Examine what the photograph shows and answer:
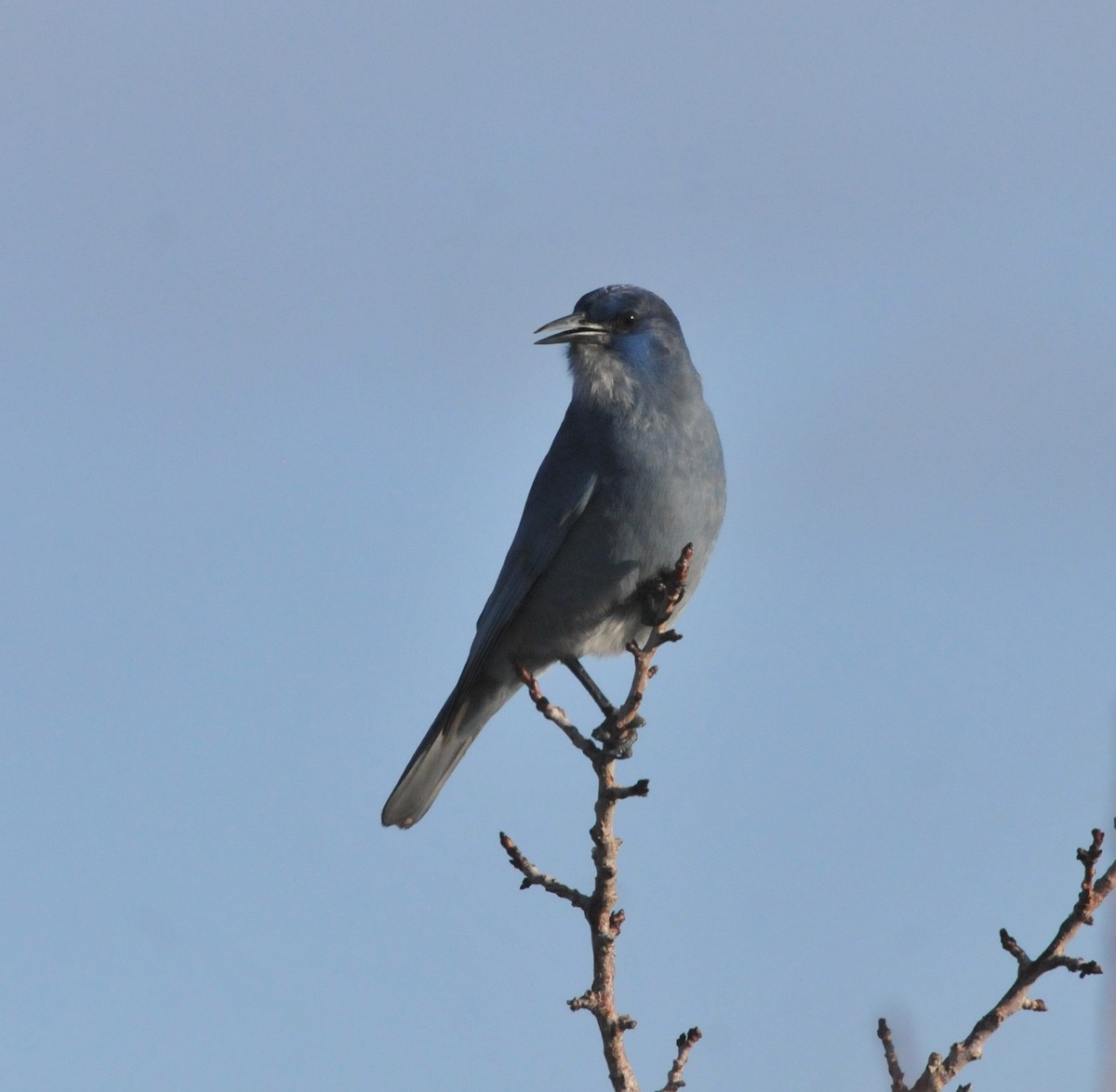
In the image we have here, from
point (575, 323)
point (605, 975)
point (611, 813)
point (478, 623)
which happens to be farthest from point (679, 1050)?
point (575, 323)

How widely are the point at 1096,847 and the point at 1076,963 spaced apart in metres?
0.38

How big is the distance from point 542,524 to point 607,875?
113 inches

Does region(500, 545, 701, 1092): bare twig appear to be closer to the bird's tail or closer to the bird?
the bird

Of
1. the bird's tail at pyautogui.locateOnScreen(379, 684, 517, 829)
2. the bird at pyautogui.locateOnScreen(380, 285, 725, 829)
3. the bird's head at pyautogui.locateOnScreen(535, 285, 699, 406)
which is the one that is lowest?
the bird's tail at pyautogui.locateOnScreen(379, 684, 517, 829)

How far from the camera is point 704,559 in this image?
7785 millimetres

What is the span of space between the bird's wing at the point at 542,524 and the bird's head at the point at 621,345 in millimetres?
278

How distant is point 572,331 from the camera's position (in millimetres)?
8328

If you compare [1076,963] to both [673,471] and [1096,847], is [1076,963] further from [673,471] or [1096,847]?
[673,471]

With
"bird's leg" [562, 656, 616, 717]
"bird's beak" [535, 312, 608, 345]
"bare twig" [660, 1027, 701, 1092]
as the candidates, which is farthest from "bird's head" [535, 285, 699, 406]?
"bare twig" [660, 1027, 701, 1092]

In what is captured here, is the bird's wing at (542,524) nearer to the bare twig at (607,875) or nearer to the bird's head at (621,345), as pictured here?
the bird's head at (621,345)

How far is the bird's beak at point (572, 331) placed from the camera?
8.25 meters

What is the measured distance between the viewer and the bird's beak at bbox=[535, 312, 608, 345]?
8250 millimetres

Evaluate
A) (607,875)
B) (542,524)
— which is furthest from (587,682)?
(607,875)

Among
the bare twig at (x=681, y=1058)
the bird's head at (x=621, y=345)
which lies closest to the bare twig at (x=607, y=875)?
the bare twig at (x=681, y=1058)
